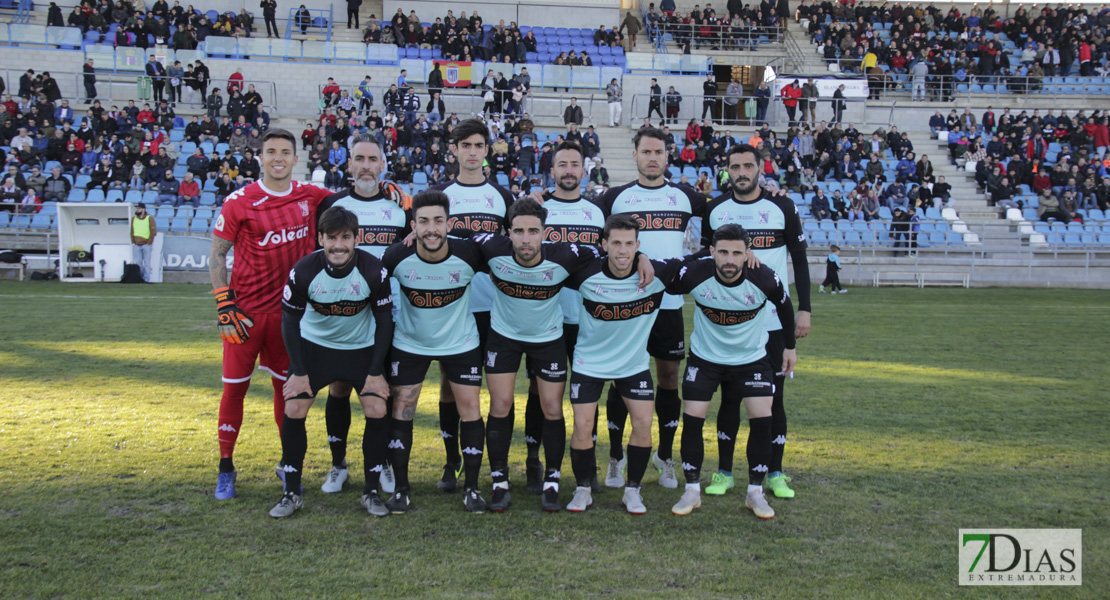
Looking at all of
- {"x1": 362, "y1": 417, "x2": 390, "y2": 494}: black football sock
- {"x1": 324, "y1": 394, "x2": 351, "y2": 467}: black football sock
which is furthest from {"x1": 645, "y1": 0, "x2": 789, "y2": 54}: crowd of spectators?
{"x1": 362, "y1": 417, "x2": 390, "y2": 494}: black football sock

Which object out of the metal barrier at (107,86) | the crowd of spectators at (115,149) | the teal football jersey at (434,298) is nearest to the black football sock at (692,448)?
the teal football jersey at (434,298)

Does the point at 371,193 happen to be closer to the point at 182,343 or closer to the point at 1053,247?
the point at 182,343

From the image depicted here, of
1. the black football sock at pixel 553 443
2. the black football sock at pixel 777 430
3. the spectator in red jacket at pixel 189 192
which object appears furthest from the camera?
Answer: the spectator in red jacket at pixel 189 192

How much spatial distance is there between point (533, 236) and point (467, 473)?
1.52 metres

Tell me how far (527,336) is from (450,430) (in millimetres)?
1008

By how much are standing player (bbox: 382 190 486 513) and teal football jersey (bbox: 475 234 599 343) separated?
0.15m

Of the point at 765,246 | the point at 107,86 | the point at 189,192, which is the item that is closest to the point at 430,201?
the point at 765,246

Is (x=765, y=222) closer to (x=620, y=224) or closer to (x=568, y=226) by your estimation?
(x=620, y=224)

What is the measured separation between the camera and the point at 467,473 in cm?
526

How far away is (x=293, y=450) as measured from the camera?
513 cm

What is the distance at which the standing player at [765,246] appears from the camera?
221 inches

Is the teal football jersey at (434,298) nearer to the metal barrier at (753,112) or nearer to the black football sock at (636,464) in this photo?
the black football sock at (636,464)

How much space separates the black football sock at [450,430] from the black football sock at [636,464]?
1.26 m

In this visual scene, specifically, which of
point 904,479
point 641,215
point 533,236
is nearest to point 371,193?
point 533,236
